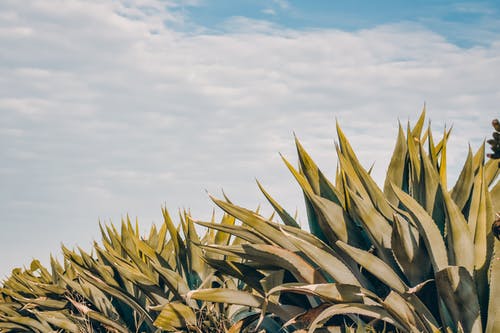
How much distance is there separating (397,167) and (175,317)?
224 centimetres

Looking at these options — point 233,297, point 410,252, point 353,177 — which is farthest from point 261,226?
point 410,252

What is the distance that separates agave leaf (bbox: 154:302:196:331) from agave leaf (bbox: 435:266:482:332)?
2359 millimetres

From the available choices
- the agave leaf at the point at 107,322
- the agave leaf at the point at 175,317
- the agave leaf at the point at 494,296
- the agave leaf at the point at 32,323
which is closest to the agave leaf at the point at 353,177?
the agave leaf at the point at 494,296

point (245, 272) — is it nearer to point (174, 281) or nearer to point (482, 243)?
point (174, 281)

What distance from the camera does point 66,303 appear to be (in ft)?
30.6

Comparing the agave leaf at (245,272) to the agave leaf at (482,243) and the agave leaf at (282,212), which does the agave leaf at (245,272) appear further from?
the agave leaf at (482,243)

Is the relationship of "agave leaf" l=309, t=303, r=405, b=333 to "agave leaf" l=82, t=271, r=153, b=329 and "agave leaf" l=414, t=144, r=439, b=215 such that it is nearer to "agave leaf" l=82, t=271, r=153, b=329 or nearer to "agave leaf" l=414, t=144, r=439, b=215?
"agave leaf" l=414, t=144, r=439, b=215

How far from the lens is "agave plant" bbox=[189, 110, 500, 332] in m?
4.38

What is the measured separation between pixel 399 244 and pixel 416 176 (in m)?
0.52

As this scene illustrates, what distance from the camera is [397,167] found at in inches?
204

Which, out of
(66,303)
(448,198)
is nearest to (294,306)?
(448,198)

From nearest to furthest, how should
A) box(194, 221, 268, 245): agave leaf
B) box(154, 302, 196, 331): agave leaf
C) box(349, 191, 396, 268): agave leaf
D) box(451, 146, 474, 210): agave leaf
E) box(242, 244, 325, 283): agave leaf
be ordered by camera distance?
box(349, 191, 396, 268): agave leaf, box(451, 146, 474, 210): agave leaf, box(242, 244, 325, 283): agave leaf, box(194, 221, 268, 245): agave leaf, box(154, 302, 196, 331): agave leaf

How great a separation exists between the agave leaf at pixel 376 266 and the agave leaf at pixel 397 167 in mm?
728

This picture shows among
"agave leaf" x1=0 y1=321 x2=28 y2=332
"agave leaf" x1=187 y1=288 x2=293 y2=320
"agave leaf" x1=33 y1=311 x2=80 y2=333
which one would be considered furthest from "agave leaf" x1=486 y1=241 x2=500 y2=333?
"agave leaf" x1=0 y1=321 x2=28 y2=332
